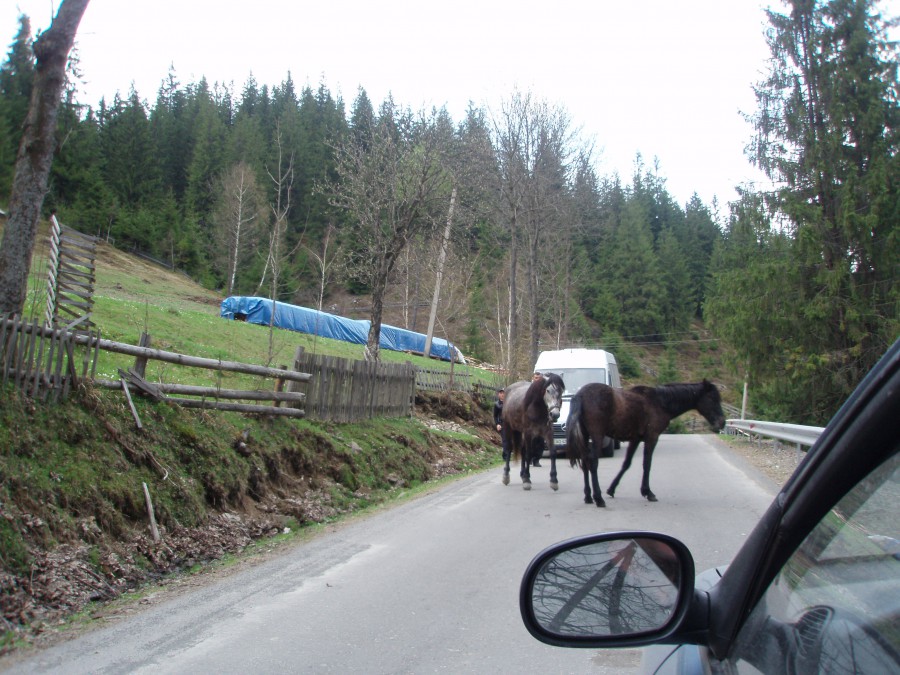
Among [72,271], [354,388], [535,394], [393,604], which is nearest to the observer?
[393,604]

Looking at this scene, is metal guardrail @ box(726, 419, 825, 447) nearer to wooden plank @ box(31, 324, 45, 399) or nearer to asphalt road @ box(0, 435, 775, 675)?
asphalt road @ box(0, 435, 775, 675)

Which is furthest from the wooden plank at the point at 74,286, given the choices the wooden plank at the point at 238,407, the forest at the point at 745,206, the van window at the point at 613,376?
the van window at the point at 613,376

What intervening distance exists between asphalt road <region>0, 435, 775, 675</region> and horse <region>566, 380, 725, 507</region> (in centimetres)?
59

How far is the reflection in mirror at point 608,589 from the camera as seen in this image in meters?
1.88

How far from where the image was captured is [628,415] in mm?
10352

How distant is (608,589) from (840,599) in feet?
1.93

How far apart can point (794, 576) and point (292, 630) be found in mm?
3963

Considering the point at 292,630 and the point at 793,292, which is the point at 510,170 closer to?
the point at 793,292

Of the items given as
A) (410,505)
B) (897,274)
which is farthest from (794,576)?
(897,274)

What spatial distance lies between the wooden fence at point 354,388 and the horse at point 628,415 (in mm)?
5025

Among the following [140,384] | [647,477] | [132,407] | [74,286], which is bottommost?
[647,477]

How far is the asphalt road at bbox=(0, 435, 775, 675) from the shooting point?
4.33 metres

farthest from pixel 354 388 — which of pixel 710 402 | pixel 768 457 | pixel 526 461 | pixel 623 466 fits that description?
pixel 768 457

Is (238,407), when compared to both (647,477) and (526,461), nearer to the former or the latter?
(526,461)
